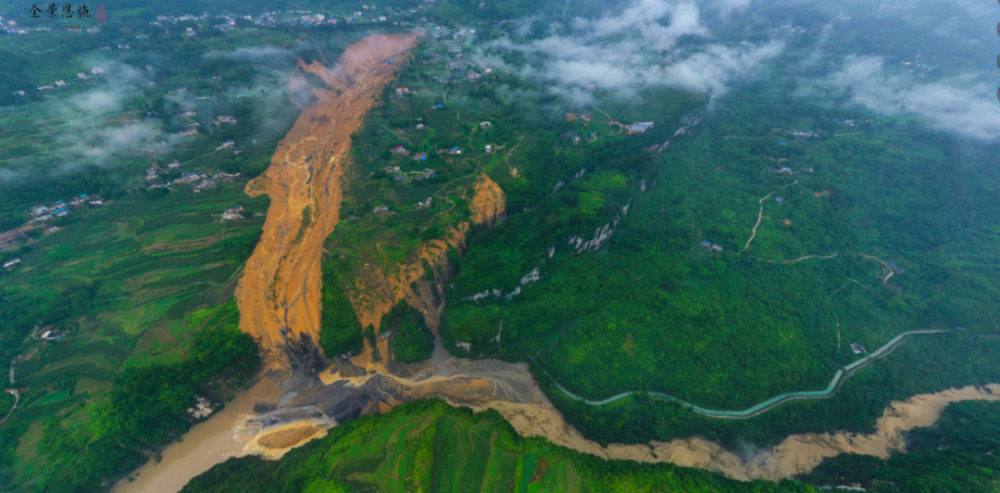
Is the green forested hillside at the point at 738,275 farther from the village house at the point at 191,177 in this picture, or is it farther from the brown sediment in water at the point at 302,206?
the village house at the point at 191,177

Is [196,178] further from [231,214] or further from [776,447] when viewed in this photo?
[776,447]

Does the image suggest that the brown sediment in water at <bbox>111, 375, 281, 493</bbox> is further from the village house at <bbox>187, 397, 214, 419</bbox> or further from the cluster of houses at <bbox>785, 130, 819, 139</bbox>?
the cluster of houses at <bbox>785, 130, 819, 139</bbox>

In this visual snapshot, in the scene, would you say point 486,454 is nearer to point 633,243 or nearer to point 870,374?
point 633,243

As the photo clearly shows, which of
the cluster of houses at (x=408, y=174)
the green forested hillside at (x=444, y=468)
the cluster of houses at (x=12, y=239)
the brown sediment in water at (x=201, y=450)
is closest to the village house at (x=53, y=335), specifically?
the cluster of houses at (x=12, y=239)

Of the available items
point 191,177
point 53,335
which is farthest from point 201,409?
point 191,177

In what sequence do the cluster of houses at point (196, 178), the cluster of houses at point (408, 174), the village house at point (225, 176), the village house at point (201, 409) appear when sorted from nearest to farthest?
1. the village house at point (201, 409)
2. the cluster of houses at point (196, 178)
3. the cluster of houses at point (408, 174)
4. the village house at point (225, 176)

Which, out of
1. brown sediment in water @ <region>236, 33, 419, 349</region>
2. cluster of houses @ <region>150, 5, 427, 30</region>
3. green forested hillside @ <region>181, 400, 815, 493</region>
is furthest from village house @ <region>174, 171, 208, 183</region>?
cluster of houses @ <region>150, 5, 427, 30</region>
